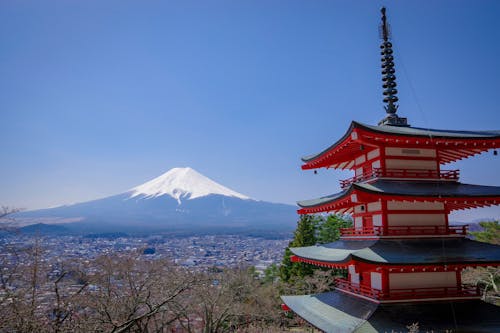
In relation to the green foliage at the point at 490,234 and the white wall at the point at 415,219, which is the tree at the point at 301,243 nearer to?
the green foliage at the point at 490,234

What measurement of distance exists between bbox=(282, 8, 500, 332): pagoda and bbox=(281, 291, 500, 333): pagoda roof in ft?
0.08

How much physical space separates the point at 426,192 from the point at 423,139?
161 centimetres

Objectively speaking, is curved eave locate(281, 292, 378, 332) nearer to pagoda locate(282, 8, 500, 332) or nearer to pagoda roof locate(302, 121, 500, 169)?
pagoda locate(282, 8, 500, 332)

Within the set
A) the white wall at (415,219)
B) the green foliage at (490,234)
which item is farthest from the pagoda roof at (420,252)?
the green foliage at (490,234)

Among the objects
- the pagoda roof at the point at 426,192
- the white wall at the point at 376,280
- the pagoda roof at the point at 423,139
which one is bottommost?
the white wall at the point at 376,280

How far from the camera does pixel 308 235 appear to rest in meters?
34.6

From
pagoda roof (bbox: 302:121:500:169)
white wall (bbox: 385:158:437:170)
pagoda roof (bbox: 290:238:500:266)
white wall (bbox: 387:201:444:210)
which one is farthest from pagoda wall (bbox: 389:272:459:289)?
pagoda roof (bbox: 302:121:500:169)

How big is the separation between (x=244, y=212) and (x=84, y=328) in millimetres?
149246

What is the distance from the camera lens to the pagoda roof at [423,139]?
1055cm

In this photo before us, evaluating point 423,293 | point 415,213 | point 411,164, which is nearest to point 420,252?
point 423,293

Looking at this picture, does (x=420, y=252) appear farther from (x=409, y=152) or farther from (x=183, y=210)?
(x=183, y=210)

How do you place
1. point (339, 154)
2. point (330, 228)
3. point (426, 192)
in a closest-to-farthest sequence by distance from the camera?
Result: 1. point (426, 192)
2. point (339, 154)
3. point (330, 228)

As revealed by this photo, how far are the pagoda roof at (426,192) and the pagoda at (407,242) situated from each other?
0.03 meters

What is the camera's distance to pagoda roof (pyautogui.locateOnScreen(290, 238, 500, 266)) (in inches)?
373
